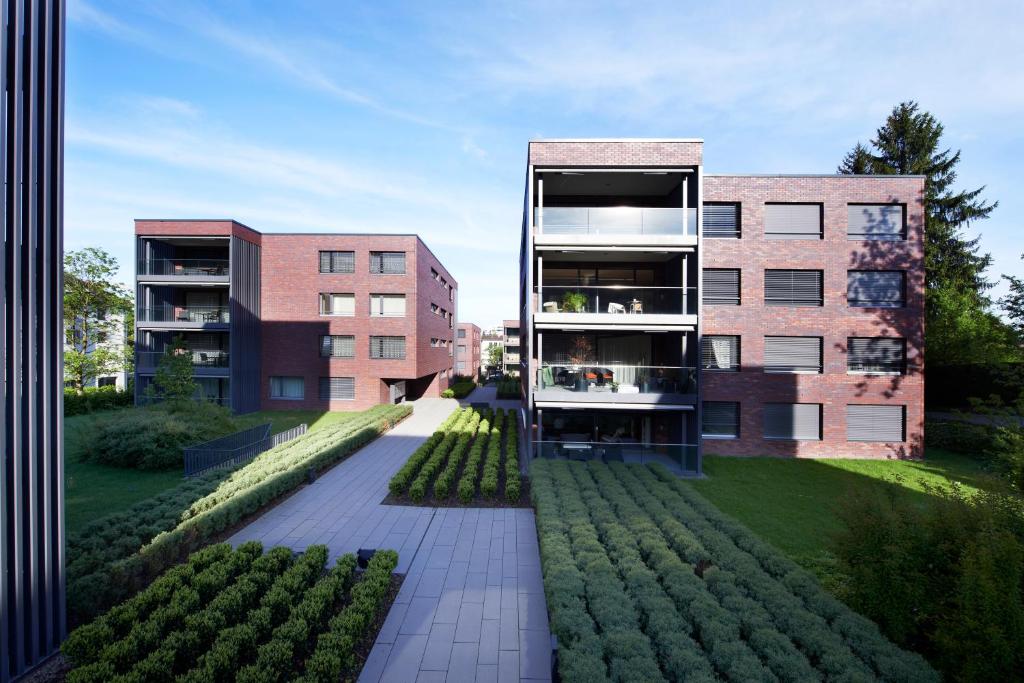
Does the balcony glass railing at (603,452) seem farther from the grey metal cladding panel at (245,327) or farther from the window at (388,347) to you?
the grey metal cladding panel at (245,327)

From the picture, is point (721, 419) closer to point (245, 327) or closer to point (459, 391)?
point (245, 327)

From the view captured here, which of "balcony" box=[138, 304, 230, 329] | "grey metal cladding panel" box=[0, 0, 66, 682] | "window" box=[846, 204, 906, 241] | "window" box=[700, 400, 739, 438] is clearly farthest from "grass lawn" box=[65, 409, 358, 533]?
"window" box=[846, 204, 906, 241]

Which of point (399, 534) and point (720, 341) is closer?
point (399, 534)

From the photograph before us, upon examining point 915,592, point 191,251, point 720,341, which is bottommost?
point 915,592

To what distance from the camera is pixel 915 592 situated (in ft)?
15.2

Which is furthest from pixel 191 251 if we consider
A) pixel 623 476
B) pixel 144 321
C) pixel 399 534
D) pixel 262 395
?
pixel 623 476

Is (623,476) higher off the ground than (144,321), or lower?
lower

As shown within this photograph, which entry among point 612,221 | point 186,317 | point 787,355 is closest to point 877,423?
point 787,355

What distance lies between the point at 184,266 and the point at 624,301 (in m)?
22.8

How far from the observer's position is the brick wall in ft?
49.4

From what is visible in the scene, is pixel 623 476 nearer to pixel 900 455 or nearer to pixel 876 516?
pixel 876 516

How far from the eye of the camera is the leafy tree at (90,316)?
81.4 feet

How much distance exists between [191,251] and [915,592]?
29.6 metres

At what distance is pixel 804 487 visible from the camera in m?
11.9
